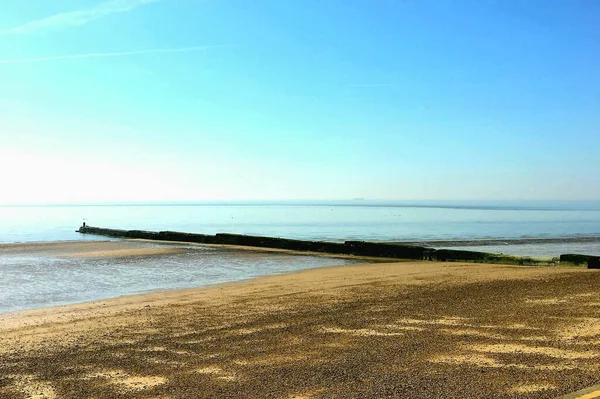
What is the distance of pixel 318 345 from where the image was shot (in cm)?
872

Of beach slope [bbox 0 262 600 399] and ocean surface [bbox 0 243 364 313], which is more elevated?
beach slope [bbox 0 262 600 399]

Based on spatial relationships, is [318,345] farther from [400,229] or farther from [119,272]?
[400,229]

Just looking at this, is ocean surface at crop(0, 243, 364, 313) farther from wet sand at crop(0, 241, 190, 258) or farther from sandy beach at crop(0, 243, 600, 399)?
sandy beach at crop(0, 243, 600, 399)

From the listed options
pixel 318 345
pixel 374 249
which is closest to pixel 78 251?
pixel 374 249

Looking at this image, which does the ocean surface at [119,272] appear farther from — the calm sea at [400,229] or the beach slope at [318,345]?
the calm sea at [400,229]

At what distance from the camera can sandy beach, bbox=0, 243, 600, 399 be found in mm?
6594

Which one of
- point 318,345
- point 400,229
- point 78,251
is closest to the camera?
point 318,345

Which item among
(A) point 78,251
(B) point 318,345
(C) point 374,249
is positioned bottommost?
(A) point 78,251

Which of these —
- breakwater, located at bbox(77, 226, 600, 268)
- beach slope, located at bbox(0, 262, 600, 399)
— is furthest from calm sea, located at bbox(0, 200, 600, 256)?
beach slope, located at bbox(0, 262, 600, 399)

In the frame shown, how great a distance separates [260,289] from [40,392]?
10295 millimetres

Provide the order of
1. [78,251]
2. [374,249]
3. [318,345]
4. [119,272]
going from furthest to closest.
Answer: [78,251] → [374,249] → [119,272] → [318,345]

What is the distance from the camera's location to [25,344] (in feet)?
31.7

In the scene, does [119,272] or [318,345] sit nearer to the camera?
[318,345]

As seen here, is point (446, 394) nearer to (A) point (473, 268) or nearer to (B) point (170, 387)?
(B) point (170, 387)
